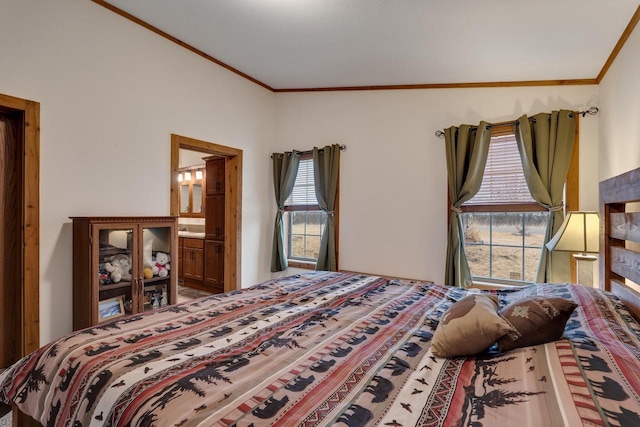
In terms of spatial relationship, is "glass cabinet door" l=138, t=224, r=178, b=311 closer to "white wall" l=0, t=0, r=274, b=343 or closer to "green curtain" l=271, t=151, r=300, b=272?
"white wall" l=0, t=0, r=274, b=343

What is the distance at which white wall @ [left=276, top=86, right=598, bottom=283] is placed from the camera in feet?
10.9

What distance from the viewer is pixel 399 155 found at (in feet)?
12.3

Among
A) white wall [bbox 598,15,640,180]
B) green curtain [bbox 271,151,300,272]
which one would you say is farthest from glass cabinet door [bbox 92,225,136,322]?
white wall [bbox 598,15,640,180]

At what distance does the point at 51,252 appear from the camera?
2455 mm

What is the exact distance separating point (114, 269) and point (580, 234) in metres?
3.61

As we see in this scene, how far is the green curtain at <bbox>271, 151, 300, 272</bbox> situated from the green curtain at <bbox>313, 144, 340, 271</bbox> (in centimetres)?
41

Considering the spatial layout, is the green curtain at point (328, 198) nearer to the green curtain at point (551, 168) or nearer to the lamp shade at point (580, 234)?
the green curtain at point (551, 168)

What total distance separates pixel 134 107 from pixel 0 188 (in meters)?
1.17

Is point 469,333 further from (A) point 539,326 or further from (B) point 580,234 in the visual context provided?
(B) point 580,234

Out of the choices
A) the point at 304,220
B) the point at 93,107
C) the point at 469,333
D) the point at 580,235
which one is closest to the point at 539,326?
the point at 469,333

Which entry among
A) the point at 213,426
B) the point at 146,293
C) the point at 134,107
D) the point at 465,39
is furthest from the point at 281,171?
the point at 213,426

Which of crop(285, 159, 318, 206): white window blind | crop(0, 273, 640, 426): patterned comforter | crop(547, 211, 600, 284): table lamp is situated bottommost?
crop(0, 273, 640, 426): patterned comforter

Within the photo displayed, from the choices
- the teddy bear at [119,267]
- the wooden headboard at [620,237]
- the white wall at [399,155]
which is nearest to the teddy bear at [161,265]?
the teddy bear at [119,267]

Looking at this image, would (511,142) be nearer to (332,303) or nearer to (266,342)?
(332,303)
